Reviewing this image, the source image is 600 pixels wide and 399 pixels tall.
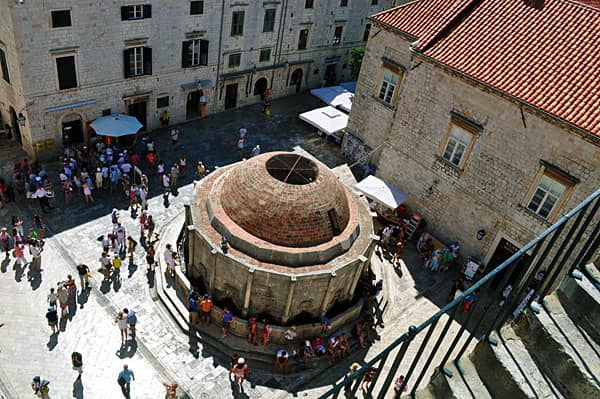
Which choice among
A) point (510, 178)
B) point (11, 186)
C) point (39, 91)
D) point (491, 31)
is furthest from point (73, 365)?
point (491, 31)

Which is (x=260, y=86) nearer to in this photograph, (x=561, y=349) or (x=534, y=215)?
(x=534, y=215)

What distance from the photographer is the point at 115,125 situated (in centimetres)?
2711

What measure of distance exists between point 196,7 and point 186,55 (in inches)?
113

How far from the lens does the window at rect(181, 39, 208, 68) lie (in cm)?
3000

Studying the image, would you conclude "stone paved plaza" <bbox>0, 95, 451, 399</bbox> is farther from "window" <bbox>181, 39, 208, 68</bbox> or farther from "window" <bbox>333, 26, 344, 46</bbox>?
"window" <bbox>333, 26, 344, 46</bbox>

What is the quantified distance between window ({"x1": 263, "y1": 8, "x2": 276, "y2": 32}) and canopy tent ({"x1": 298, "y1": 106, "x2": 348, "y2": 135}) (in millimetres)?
6800

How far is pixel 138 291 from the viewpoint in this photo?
65.6ft

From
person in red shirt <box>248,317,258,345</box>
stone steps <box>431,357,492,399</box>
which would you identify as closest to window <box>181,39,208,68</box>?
person in red shirt <box>248,317,258,345</box>

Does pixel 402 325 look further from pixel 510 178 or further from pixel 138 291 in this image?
pixel 138 291

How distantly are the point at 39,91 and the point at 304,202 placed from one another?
50.9 ft

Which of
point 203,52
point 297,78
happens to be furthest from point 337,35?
point 203,52

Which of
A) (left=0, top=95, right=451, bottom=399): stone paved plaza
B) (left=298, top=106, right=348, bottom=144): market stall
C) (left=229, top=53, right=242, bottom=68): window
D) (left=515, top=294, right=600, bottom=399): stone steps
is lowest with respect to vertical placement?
(left=0, top=95, right=451, bottom=399): stone paved plaza

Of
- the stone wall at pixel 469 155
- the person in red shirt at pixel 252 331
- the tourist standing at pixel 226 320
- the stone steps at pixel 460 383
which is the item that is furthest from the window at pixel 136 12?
the stone steps at pixel 460 383

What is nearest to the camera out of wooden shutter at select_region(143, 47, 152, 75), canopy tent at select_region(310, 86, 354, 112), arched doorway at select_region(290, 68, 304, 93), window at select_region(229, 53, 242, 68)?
wooden shutter at select_region(143, 47, 152, 75)
